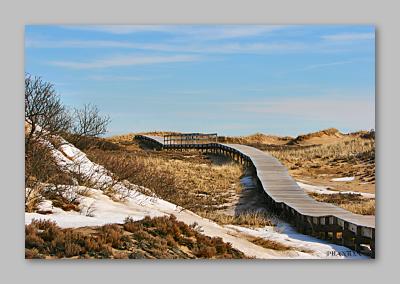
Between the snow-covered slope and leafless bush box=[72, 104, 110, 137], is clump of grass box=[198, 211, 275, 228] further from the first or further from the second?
leafless bush box=[72, 104, 110, 137]

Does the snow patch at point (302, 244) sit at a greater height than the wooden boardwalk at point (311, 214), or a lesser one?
lesser

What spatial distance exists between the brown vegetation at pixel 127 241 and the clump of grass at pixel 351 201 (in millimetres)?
2673

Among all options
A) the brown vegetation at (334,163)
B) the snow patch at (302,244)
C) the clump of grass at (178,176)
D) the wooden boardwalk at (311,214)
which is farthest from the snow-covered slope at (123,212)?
the brown vegetation at (334,163)

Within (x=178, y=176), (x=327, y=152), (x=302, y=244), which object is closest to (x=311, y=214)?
(x=302, y=244)

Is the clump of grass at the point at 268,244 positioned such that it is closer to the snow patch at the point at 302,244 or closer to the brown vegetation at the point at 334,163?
the snow patch at the point at 302,244

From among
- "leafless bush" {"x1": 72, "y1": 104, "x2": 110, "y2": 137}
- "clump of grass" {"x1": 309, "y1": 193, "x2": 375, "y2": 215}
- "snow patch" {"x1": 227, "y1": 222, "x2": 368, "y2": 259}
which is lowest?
"snow patch" {"x1": 227, "y1": 222, "x2": 368, "y2": 259}

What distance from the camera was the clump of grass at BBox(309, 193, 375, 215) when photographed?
1075 centimetres

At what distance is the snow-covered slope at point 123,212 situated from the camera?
862 cm

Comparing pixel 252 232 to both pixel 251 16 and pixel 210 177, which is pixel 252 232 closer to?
pixel 251 16

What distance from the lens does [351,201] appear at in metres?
12.4

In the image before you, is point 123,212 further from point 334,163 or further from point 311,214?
point 334,163

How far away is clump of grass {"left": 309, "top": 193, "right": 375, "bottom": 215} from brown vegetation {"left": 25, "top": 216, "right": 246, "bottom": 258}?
8.77 feet

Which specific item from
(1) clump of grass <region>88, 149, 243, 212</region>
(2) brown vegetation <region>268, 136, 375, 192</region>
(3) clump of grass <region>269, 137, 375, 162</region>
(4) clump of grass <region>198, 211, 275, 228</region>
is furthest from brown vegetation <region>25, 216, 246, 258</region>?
(3) clump of grass <region>269, 137, 375, 162</region>

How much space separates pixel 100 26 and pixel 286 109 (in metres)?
2.79
